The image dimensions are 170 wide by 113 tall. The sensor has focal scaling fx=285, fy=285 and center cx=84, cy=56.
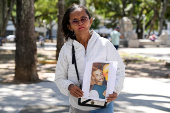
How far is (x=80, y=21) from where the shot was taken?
8.15 ft

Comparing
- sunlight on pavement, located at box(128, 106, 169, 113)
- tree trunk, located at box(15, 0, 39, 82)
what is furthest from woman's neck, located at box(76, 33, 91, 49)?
tree trunk, located at box(15, 0, 39, 82)

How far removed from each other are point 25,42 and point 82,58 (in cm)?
601

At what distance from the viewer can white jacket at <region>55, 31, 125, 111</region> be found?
2.42 meters

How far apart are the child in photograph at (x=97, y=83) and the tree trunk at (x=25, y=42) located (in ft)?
20.2

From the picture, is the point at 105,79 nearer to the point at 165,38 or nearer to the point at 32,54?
the point at 32,54

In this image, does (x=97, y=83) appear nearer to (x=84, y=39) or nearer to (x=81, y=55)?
(x=81, y=55)

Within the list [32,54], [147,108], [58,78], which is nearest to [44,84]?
[32,54]

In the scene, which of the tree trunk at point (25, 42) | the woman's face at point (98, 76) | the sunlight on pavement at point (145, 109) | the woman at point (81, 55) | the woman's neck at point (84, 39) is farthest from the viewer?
the tree trunk at point (25, 42)

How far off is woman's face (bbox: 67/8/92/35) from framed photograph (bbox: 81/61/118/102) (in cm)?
36

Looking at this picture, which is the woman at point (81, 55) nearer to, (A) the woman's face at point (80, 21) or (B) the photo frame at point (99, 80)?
(A) the woman's face at point (80, 21)

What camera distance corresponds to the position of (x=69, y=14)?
2.57 m

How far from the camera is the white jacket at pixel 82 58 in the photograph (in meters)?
2.42

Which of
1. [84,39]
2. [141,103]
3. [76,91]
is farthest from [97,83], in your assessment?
[141,103]

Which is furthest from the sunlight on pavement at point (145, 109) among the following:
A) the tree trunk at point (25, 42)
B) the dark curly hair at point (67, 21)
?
the tree trunk at point (25, 42)
